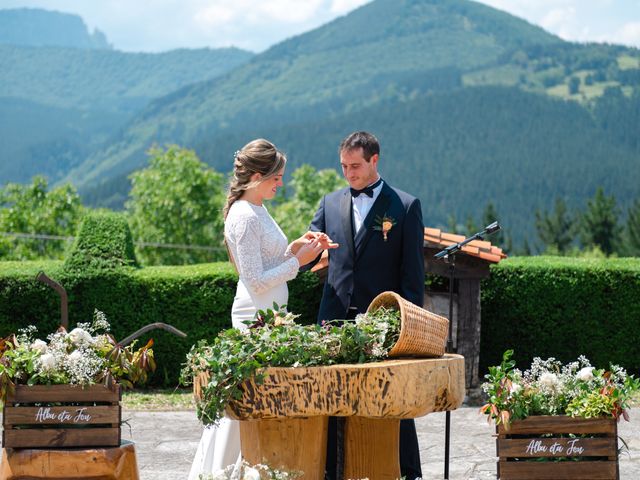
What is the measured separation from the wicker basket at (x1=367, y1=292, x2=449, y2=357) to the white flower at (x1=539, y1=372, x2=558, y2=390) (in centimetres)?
51

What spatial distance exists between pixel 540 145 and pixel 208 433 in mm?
151403

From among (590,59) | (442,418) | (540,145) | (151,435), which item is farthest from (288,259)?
(590,59)

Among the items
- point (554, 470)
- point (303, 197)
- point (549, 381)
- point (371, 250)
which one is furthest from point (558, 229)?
point (554, 470)

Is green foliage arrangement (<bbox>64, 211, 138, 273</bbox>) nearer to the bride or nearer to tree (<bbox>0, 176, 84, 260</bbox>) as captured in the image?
the bride

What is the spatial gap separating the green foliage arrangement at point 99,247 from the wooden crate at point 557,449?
22.3 ft

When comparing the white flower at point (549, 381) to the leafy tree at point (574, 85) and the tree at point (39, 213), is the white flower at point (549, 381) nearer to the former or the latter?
the tree at point (39, 213)

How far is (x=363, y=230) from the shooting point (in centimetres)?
551

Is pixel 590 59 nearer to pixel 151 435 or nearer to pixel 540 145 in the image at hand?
pixel 540 145

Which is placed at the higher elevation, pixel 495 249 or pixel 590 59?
pixel 590 59

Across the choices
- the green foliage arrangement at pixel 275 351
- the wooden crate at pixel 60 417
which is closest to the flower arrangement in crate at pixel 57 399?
the wooden crate at pixel 60 417

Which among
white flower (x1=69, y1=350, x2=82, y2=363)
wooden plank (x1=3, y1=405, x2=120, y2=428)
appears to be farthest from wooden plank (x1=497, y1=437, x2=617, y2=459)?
white flower (x1=69, y1=350, x2=82, y2=363)

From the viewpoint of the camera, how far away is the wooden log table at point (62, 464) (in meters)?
4.61

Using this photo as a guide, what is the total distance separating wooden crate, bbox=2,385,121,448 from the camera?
4672 millimetres

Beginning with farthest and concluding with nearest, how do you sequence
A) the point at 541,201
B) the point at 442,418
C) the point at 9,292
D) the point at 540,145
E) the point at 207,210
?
the point at 540,145, the point at 541,201, the point at 207,210, the point at 9,292, the point at 442,418
